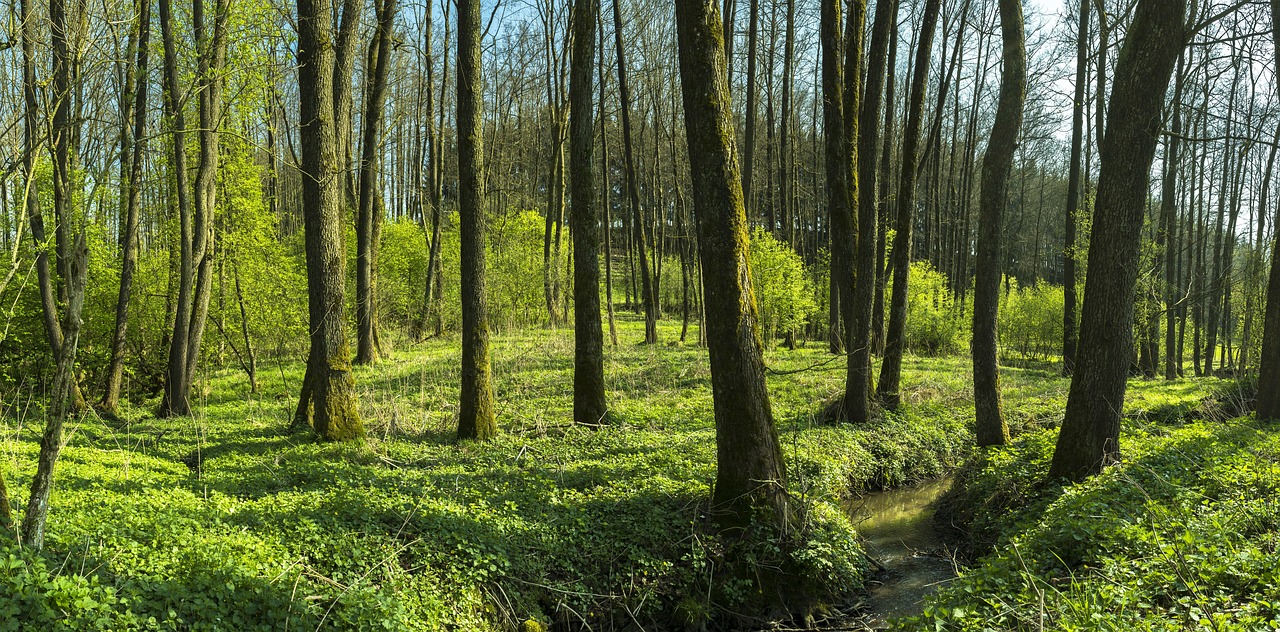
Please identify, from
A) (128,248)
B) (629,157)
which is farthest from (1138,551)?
(629,157)

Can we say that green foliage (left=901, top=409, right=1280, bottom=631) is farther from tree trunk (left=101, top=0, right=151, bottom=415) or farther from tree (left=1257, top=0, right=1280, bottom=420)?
tree trunk (left=101, top=0, right=151, bottom=415)

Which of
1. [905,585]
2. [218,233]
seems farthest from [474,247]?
[218,233]

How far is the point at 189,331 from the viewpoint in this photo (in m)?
11.0

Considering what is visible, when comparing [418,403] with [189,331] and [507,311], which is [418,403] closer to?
[189,331]

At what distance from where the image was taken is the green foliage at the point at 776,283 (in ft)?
70.8

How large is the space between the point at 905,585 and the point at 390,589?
4498 mm

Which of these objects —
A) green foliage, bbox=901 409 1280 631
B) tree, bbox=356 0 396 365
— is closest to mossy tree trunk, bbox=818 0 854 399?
green foliage, bbox=901 409 1280 631

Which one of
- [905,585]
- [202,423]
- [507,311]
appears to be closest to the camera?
[905,585]

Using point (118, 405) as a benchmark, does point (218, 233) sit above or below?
above

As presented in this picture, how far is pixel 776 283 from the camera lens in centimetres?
2211

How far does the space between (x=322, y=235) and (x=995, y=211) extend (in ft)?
28.3

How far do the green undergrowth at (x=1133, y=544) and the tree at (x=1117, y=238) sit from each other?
1.34 ft

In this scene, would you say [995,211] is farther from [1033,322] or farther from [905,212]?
[1033,322]

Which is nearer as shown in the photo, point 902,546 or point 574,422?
point 902,546
